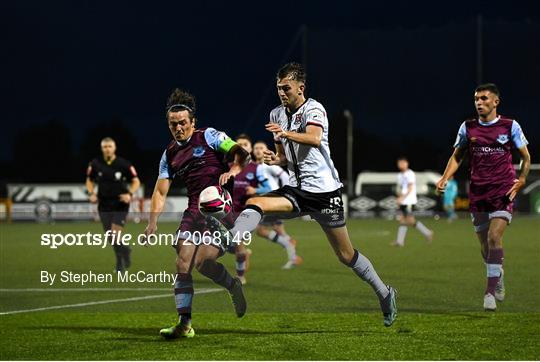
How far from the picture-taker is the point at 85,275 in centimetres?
1588

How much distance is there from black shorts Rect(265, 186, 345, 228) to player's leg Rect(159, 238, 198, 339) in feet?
3.17

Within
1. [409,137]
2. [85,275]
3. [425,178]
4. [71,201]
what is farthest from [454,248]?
[409,137]

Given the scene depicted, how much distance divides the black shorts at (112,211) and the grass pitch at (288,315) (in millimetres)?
1007

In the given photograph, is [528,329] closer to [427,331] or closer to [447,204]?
[427,331]

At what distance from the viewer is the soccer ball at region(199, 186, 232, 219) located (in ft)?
29.1

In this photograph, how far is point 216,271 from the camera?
9.20 m

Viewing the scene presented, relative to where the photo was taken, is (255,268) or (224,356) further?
(255,268)

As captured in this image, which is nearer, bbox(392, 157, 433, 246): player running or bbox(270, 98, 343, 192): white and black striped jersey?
bbox(270, 98, 343, 192): white and black striped jersey

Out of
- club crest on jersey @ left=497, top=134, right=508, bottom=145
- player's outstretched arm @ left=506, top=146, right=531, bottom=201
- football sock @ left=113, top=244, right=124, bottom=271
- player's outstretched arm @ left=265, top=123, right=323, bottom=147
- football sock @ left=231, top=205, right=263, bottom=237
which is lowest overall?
football sock @ left=113, top=244, right=124, bottom=271

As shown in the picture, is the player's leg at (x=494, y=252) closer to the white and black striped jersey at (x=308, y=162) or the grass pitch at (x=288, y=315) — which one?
the grass pitch at (x=288, y=315)

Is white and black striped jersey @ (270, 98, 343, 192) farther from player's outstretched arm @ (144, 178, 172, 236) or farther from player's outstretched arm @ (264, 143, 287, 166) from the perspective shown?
player's outstretched arm @ (144, 178, 172, 236)

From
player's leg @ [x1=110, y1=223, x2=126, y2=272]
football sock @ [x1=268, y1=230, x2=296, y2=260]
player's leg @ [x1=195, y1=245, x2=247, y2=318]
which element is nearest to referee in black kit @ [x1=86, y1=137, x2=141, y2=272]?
player's leg @ [x1=110, y1=223, x2=126, y2=272]

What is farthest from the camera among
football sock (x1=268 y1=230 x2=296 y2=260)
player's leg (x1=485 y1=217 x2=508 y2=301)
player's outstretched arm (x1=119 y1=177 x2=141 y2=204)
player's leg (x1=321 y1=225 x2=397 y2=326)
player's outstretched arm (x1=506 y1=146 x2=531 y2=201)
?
football sock (x1=268 y1=230 x2=296 y2=260)

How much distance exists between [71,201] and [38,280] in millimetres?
25932
